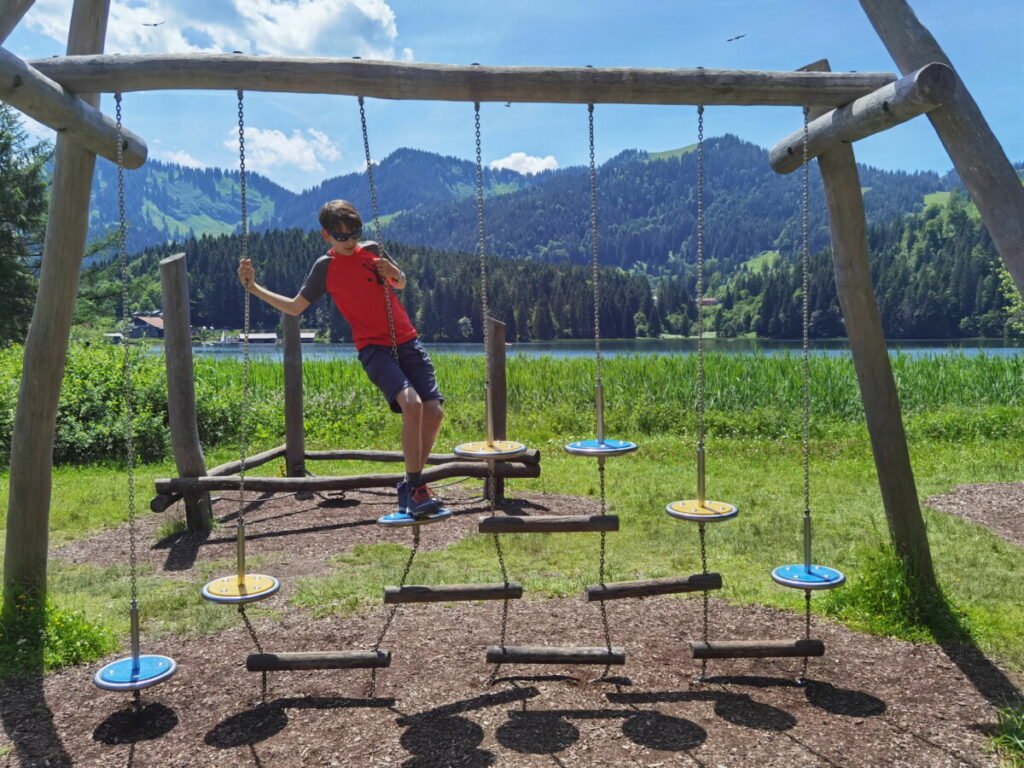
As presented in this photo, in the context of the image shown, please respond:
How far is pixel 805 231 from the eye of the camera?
4.70 metres

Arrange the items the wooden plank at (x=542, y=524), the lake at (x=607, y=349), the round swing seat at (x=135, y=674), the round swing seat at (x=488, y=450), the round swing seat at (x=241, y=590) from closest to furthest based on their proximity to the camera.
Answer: the round swing seat at (x=135, y=674) < the round swing seat at (x=241, y=590) < the round swing seat at (x=488, y=450) < the wooden plank at (x=542, y=524) < the lake at (x=607, y=349)

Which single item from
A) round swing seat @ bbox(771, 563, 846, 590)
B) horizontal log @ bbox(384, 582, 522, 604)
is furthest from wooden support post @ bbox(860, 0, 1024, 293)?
horizontal log @ bbox(384, 582, 522, 604)

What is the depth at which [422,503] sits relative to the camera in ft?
15.8

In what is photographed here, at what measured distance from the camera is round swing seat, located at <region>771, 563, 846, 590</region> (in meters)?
4.52

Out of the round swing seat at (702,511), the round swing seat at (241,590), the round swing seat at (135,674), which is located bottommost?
the round swing seat at (135,674)

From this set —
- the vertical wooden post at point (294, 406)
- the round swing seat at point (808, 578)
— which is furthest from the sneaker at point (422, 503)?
the vertical wooden post at point (294, 406)

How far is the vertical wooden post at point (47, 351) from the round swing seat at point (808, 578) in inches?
185

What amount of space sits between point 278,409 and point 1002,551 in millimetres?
12515

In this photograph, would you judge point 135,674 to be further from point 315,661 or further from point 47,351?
point 47,351

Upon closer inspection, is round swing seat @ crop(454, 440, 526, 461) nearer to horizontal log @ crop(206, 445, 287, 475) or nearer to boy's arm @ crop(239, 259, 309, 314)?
boy's arm @ crop(239, 259, 309, 314)

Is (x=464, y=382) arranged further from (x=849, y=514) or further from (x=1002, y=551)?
(x=1002, y=551)

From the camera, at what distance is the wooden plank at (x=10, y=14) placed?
481cm

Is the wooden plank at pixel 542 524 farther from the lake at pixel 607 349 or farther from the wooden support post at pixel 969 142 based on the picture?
the lake at pixel 607 349

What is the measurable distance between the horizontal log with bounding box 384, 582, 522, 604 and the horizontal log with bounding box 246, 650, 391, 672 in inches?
14.7
